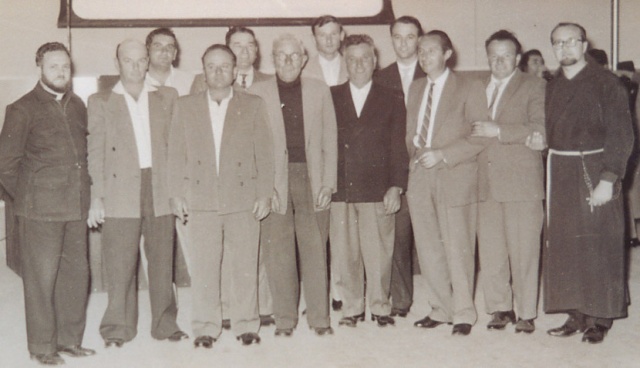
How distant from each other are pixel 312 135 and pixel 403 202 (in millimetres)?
772

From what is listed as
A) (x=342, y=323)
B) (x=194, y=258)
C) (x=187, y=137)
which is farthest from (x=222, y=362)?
(x=187, y=137)

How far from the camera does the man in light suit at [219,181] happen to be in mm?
3955

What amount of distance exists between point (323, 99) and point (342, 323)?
1254 millimetres

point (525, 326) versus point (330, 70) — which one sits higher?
point (330, 70)

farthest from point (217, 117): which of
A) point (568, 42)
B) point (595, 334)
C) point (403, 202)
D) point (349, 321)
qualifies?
point (595, 334)

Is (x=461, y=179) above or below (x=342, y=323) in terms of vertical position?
above

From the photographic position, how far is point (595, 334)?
158 inches

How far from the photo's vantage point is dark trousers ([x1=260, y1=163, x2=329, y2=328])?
4.13m

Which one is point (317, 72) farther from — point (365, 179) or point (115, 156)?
point (115, 156)

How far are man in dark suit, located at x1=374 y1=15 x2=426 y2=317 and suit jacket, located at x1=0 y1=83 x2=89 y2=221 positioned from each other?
1815 millimetres

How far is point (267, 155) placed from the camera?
401 centimetres

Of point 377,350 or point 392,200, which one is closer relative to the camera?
point 377,350

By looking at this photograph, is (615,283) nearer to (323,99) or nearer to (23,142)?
(323,99)

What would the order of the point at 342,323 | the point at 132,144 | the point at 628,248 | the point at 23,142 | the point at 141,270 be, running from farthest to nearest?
the point at 628,248 → the point at 141,270 → the point at 342,323 → the point at 132,144 → the point at 23,142
